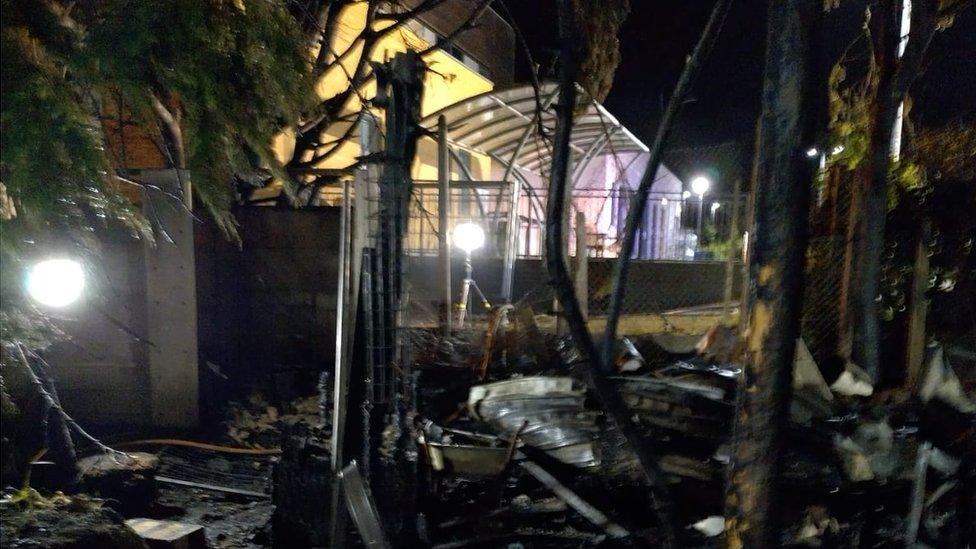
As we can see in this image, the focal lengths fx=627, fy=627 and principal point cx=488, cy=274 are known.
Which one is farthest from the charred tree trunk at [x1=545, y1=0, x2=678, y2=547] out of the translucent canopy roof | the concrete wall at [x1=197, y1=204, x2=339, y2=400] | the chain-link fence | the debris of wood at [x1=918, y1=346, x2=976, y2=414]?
the translucent canopy roof

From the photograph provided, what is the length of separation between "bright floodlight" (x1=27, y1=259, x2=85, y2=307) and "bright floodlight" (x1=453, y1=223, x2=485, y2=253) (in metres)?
4.90

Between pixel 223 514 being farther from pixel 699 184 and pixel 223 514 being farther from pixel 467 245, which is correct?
pixel 699 184

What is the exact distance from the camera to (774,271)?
2088 millimetres

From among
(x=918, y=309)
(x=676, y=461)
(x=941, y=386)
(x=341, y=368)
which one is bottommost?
(x=676, y=461)

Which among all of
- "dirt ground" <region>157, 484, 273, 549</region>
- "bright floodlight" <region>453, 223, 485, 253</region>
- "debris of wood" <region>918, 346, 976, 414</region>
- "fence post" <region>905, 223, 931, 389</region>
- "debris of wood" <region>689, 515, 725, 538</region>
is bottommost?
"dirt ground" <region>157, 484, 273, 549</region>

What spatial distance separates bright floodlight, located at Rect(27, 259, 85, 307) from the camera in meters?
3.49

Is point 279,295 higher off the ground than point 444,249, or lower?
lower

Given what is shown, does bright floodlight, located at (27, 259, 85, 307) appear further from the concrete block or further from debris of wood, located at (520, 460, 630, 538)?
debris of wood, located at (520, 460, 630, 538)

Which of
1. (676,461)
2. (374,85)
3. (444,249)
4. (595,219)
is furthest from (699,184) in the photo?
(676,461)

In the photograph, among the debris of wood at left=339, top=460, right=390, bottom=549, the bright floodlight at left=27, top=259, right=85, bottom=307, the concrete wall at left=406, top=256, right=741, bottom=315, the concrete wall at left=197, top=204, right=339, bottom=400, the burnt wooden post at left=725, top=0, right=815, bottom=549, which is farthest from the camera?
the concrete wall at left=406, top=256, right=741, bottom=315

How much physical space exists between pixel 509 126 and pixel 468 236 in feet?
13.7

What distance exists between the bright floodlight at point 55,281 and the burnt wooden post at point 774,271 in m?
3.57

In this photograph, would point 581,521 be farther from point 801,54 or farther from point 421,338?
point 801,54

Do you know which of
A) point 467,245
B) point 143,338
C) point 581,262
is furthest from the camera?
point 467,245
